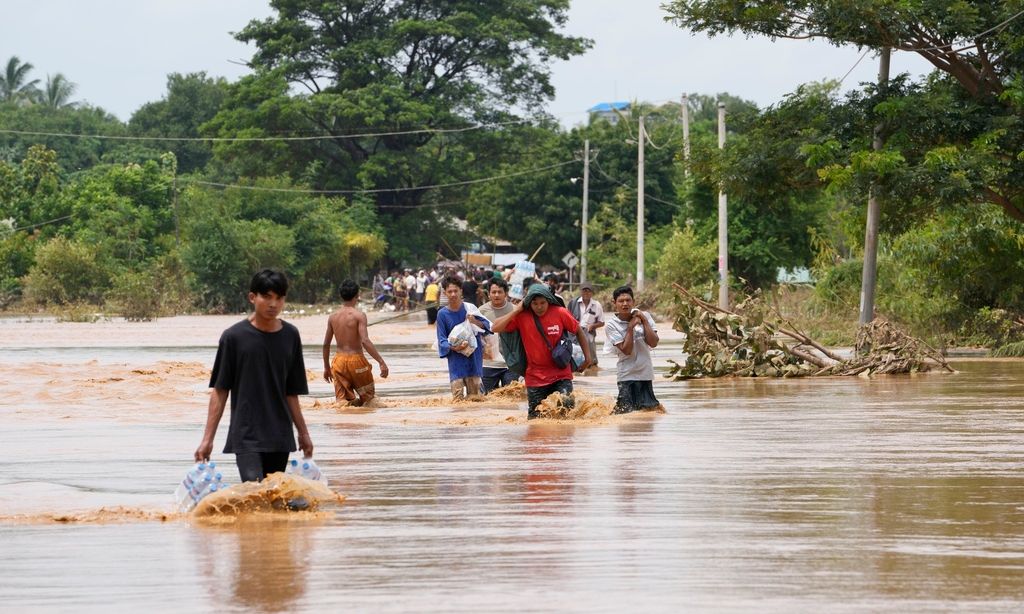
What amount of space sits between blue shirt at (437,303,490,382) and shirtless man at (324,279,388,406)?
0.73 meters

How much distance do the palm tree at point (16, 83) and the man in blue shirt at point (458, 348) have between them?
117m

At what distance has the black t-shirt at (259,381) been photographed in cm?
931

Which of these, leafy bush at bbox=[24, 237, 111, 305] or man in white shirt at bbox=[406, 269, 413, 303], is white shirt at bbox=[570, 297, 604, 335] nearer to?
man in white shirt at bbox=[406, 269, 413, 303]

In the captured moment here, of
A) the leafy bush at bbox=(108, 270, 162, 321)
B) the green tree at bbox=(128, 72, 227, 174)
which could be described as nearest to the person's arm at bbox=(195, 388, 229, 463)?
the leafy bush at bbox=(108, 270, 162, 321)

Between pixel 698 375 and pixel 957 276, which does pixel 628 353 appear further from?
pixel 957 276

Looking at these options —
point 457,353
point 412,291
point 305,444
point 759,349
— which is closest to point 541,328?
point 457,353

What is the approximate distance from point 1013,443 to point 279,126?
68.7 metres

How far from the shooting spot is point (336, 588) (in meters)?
7.25

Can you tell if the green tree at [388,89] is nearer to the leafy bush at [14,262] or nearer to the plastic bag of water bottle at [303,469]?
the leafy bush at [14,262]

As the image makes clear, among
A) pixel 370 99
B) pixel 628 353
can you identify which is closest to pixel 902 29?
pixel 628 353

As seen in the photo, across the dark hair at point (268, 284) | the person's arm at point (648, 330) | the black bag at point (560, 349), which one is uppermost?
the dark hair at point (268, 284)

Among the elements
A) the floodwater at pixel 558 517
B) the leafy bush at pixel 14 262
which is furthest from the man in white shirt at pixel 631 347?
the leafy bush at pixel 14 262

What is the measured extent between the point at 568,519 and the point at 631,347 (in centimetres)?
688

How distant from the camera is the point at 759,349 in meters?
23.5
